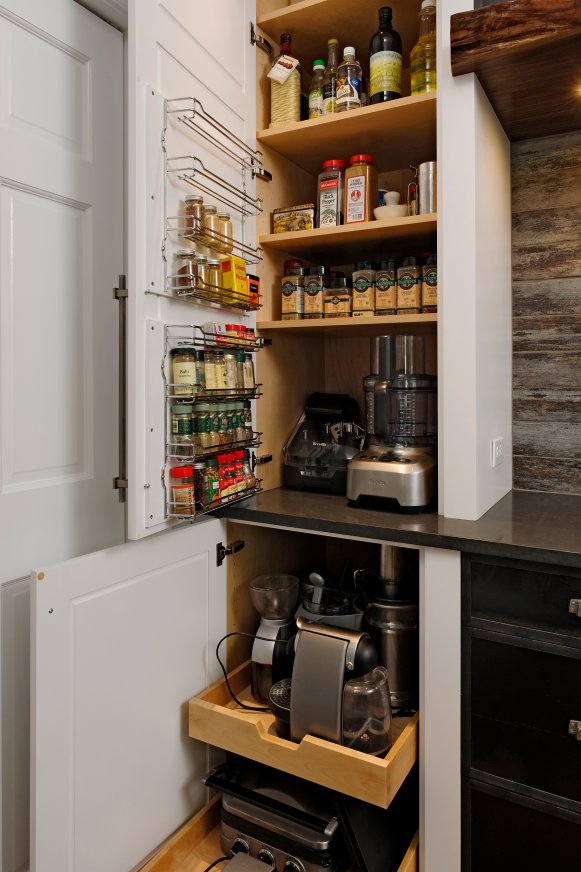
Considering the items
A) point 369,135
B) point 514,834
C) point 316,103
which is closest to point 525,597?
point 514,834

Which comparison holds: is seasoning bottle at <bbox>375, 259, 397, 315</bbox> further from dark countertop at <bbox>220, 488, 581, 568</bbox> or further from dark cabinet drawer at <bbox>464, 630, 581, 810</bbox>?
dark cabinet drawer at <bbox>464, 630, 581, 810</bbox>

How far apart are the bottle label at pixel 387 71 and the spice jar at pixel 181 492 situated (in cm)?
117

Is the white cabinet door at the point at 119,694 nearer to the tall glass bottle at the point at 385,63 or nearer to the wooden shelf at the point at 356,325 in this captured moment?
the wooden shelf at the point at 356,325

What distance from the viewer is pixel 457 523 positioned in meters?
1.37

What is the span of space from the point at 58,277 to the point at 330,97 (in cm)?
98

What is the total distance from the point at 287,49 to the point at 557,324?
45.9 inches

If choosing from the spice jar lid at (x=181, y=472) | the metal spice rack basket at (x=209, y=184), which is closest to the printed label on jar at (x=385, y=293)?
the metal spice rack basket at (x=209, y=184)

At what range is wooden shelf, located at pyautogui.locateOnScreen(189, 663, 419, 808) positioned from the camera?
1.18 meters

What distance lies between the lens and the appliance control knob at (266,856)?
52.9 inches

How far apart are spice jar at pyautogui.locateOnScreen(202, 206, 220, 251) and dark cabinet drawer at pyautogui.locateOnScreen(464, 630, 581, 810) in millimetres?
1085

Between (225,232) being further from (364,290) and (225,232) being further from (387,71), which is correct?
(387,71)

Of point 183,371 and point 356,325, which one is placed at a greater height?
point 356,325

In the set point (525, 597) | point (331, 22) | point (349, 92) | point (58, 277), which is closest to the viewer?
point (525, 597)

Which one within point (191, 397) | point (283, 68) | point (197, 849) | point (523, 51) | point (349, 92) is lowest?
point (197, 849)
